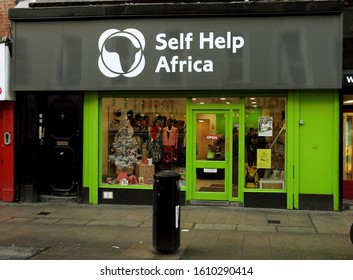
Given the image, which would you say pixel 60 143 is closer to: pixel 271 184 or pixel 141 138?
pixel 141 138

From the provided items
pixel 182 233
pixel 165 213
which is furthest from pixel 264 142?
pixel 165 213

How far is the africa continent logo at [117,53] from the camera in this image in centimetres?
1123

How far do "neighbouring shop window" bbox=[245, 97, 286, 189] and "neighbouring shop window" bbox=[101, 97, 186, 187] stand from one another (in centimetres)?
156

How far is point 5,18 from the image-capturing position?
12.1m

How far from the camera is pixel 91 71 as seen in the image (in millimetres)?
11367

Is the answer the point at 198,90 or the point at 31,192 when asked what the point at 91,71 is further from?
the point at 31,192

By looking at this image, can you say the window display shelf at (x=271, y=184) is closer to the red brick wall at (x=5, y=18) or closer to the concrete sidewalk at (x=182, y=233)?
the concrete sidewalk at (x=182, y=233)

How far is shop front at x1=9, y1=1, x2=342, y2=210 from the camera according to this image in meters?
10.7

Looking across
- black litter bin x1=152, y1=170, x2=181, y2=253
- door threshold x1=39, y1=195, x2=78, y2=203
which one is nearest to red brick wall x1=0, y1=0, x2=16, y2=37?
door threshold x1=39, y1=195, x2=78, y2=203

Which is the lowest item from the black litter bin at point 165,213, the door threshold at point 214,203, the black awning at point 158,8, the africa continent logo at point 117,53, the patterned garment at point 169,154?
the door threshold at point 214,203

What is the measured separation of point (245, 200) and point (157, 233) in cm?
435

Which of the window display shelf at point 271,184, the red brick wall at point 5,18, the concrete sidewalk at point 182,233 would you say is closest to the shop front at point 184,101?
the window display shelf at point 271,184

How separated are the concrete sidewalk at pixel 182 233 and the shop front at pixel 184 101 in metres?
0.69

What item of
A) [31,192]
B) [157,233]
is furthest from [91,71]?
[157,233]
